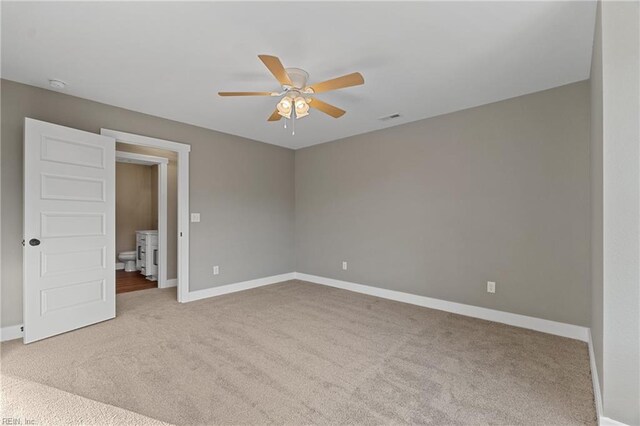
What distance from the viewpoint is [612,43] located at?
160 centimetres

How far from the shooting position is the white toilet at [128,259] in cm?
615

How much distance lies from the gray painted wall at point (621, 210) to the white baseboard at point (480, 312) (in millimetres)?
1496

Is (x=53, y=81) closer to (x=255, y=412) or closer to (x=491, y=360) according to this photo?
(x=255, y=412)

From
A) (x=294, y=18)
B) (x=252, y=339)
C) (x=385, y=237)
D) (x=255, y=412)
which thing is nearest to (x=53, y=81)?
(x=294, y=18)

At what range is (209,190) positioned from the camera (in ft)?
14.4

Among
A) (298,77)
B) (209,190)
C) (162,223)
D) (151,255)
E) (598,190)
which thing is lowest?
(151,255)

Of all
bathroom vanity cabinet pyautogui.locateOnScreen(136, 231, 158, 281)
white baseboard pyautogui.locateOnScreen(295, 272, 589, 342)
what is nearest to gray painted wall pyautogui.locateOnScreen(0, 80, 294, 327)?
white baseboard pyautogui.locateOnScreen(295, 272, 589, 342)

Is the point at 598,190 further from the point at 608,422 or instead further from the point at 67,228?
the point at 67,228

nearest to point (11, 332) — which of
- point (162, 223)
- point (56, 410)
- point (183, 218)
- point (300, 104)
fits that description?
point (56, 410)

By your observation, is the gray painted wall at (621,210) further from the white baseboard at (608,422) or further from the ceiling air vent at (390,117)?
the ceiling air vent at (390,117)

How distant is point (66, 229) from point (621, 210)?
14.6 ft

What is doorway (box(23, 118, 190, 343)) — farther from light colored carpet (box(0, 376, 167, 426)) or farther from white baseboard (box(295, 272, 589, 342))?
white baseboard (box(295, 272, 589, 342))

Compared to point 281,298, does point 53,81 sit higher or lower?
higher

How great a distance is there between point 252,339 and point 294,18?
2691mm
